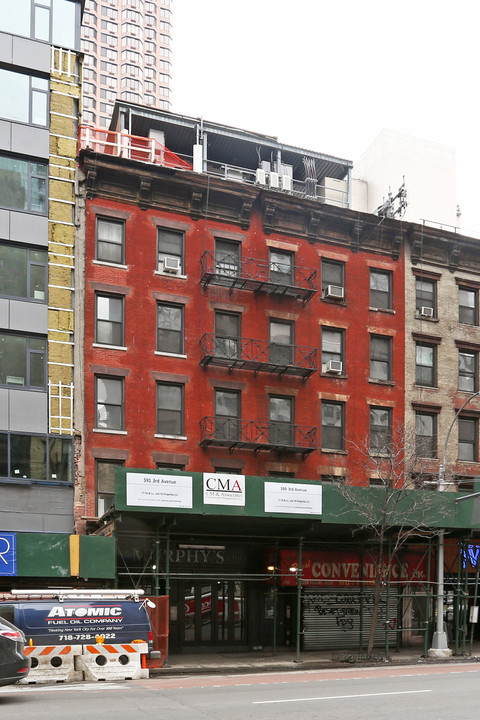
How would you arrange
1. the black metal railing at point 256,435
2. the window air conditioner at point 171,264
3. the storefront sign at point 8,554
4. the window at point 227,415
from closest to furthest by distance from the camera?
the storefront sign at point 8,554 → the black metal railing at point 256,435 → the window air conditioner at point 171,264 → the window at point 227,415

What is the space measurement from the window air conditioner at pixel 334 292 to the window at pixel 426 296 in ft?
13.4

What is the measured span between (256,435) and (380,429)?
5.98 metres

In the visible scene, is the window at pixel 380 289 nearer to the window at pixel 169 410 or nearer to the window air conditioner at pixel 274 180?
the window air conditioner at pixel 274 180

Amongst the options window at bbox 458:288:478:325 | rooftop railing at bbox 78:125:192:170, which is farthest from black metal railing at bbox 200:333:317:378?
window at bbox 458:288:478:325

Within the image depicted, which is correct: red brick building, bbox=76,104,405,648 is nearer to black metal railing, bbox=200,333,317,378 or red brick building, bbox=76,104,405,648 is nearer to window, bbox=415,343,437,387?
black metal railing, bbox=200,333,317,378

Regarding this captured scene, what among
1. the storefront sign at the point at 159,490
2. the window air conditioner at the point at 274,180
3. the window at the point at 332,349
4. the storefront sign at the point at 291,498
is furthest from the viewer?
the window air conditioner at the point at 274,180

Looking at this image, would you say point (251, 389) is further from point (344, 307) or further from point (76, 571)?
point (76, 571)

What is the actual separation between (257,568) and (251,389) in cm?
692

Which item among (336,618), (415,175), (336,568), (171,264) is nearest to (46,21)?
(171,264)

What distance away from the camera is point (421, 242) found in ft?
129

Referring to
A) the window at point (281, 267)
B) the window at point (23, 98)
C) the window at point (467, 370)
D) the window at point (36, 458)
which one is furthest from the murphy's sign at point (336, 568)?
the window at point (23, 98)

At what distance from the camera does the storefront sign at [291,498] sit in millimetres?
28281

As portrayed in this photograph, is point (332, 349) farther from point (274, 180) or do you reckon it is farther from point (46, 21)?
point (46, 21)

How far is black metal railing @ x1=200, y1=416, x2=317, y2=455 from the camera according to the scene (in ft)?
110
